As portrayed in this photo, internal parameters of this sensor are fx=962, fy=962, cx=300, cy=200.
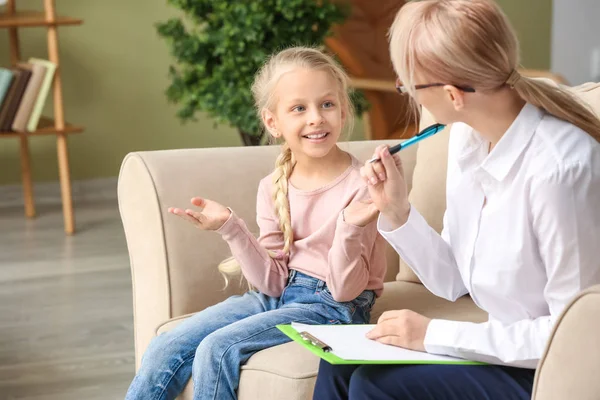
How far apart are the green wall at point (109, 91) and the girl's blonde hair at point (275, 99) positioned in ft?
9.67

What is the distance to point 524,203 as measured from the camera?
4.07 ft

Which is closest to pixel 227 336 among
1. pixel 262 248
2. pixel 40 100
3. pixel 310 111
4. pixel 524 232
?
pixel 262 248

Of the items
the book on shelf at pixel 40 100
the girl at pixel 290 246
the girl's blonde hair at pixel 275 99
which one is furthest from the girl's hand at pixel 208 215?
the book on shelf at pixel 40 100

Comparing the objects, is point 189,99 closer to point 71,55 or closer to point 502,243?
point 71,55

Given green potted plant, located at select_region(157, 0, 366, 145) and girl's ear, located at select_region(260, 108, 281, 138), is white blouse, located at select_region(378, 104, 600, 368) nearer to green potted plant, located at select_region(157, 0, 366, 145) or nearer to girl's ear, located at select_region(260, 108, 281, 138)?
girl's ear, located at select_region(260, 108, 281, 138)

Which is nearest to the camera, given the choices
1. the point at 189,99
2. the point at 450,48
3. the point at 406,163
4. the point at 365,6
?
the point at 450,48

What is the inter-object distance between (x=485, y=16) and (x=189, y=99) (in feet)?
9.04

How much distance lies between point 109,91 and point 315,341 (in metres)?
3.51

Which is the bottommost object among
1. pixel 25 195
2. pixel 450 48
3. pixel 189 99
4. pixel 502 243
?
pixel 25 195

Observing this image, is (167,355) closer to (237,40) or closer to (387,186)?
(387,186)

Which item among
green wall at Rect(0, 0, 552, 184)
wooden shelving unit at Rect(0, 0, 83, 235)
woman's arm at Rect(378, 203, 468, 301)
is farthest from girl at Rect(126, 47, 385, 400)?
green wall at Rect(0, 0, 552, 184)

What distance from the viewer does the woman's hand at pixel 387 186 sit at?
139cm

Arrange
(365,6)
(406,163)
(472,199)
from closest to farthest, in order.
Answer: (472,199)
(406,163)
(365,6)

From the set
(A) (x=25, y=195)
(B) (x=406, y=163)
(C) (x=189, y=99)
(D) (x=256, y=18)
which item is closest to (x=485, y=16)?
(B) (x=406, y=163)
